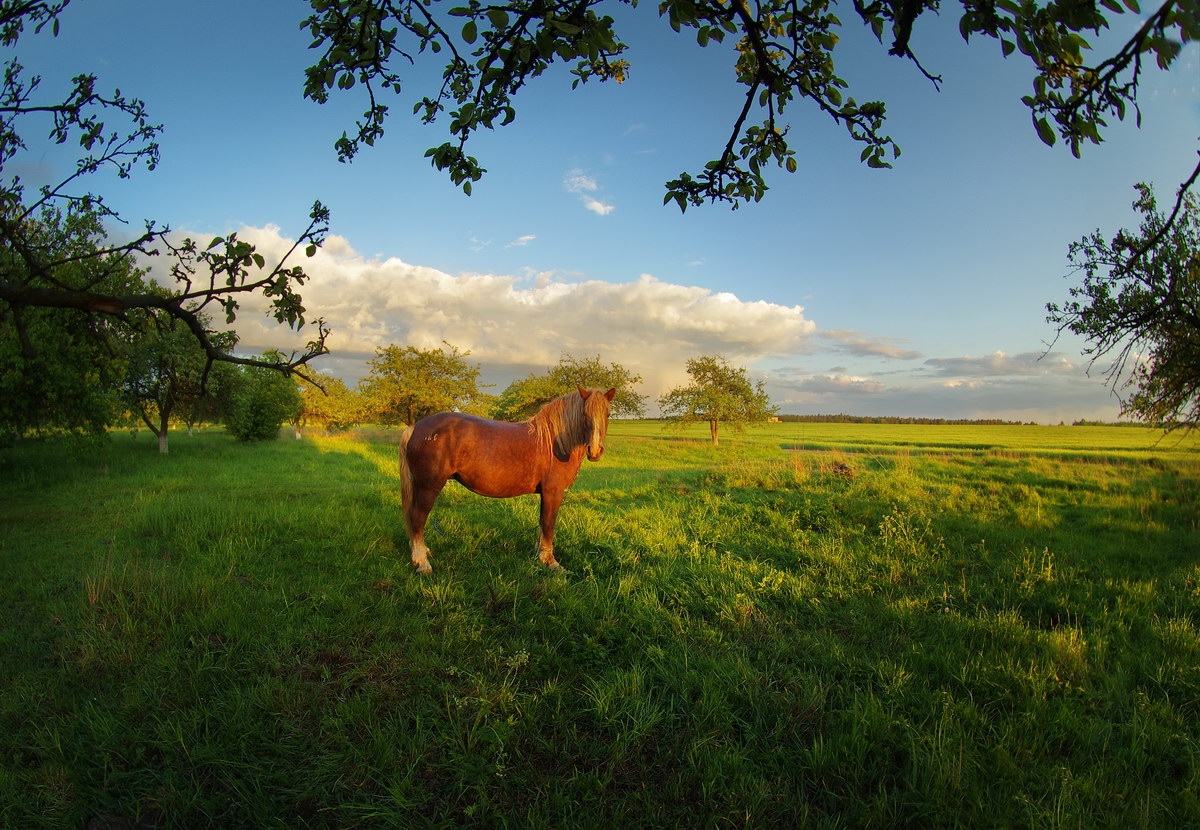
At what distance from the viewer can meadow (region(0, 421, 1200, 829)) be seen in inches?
123

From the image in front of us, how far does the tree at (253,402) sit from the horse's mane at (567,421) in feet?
82.7

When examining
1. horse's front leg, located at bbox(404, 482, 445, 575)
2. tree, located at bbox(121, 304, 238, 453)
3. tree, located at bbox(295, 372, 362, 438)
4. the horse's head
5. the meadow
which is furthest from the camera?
tree, located at bbox(295, 372, 362, 438)

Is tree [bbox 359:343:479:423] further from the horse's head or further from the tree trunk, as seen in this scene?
the horse's head

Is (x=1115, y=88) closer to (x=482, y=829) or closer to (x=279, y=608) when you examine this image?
(x=482, y=829)

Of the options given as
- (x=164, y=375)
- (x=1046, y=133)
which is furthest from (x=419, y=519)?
(x=164, y=375)

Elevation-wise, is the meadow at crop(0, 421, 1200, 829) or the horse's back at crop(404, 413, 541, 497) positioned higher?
the horse's back at crop(404, 413, 541, 497)

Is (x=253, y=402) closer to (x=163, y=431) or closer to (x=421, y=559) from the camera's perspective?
(x=163, y=431)

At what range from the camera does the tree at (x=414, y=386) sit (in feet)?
108

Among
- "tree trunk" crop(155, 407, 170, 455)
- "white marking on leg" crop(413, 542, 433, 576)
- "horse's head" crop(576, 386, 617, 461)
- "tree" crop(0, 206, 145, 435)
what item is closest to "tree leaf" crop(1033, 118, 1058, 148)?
"horse's head" crop(576, 386, 617, 461)

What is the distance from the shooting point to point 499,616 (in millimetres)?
5238

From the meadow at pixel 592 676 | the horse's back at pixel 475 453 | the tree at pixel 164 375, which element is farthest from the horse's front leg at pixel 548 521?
the tree at pixel 164 375

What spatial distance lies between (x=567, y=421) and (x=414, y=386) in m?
28.9

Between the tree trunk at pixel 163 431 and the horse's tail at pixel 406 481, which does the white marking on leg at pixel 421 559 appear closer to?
the horse's tail at pixel 406 481

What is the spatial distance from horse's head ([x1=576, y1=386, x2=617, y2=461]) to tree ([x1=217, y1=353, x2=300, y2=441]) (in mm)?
25839
